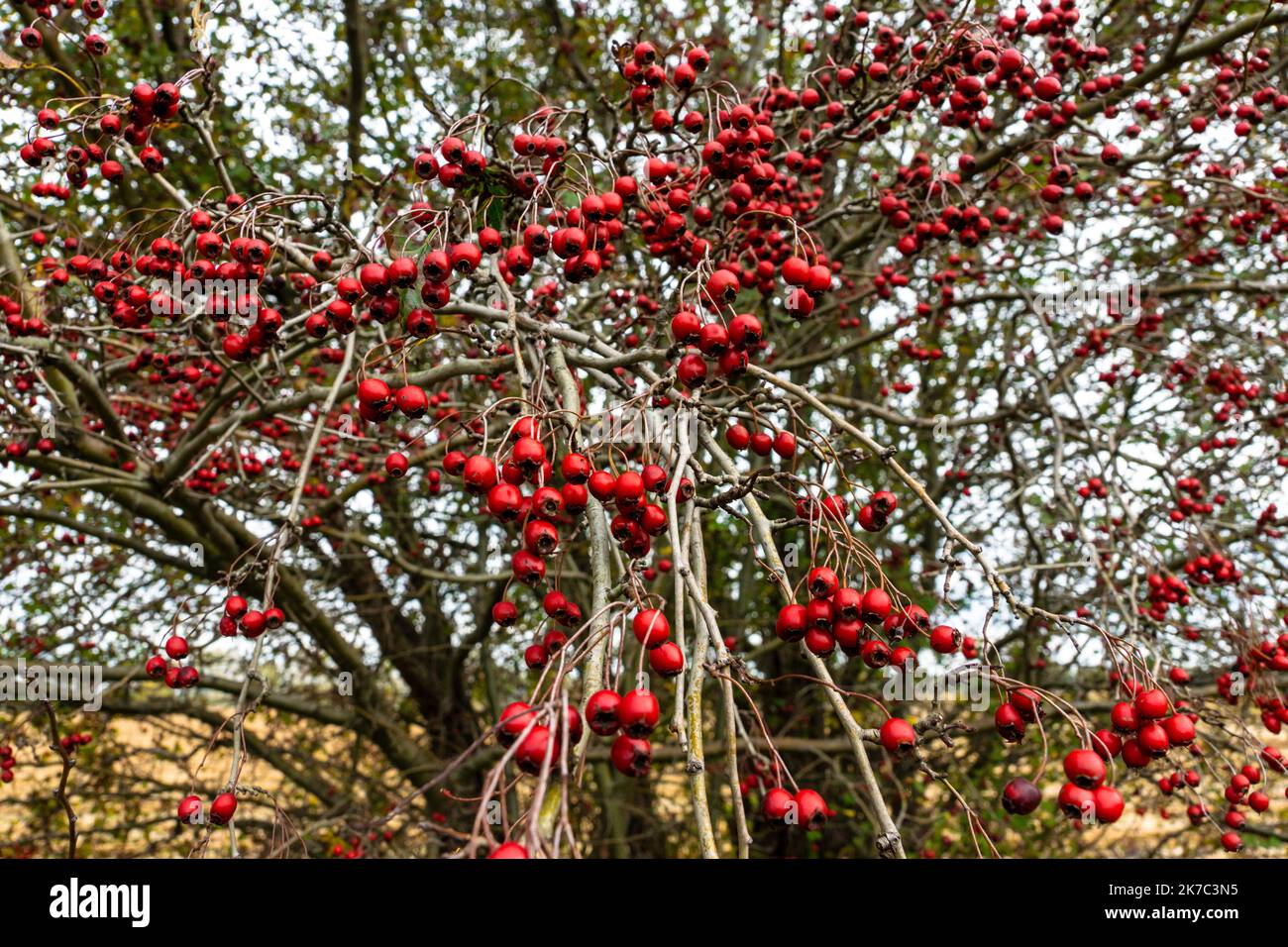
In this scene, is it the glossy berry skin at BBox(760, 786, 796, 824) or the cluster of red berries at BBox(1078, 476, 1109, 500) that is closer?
the glossy berry skin at BBox(760, 786, 796, 824)

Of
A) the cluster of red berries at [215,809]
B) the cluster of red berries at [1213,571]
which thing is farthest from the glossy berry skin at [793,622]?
the cluster of red berries at [1213,571]

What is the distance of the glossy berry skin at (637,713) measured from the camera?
1164 millimetres

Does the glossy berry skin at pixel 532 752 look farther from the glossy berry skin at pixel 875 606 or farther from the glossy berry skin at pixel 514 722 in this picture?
the glossy berry skin at pixel 875 606

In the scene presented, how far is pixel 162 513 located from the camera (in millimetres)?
4055

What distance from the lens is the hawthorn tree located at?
62.7 inches

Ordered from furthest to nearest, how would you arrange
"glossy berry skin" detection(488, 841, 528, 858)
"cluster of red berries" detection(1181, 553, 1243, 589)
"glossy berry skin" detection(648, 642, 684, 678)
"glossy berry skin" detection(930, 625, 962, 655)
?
"cluster of red berries" detection(1181, 553, 1243, 589)
"glossy berry skin" detection(930, 625, 962, 655)
"glossy berry skin" detection(648, 642, 684, 678)
"glossy berry skin" detection(488, 841, 528, 858)

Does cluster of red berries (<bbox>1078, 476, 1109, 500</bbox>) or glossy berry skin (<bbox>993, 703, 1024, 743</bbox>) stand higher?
cluster of red berries (<bbox>1078, 476, 1109, 500</bbox>)

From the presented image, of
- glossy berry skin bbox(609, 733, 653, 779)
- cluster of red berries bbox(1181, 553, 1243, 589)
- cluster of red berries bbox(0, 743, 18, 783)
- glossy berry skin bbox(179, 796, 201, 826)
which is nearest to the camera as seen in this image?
glossy berry skin bbox(609, 733, 653, 779)

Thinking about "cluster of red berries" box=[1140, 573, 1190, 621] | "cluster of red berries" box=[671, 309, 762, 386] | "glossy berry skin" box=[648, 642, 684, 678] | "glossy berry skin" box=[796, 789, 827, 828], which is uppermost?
"cluster of red berries" box=[671, 309, 762, 386]

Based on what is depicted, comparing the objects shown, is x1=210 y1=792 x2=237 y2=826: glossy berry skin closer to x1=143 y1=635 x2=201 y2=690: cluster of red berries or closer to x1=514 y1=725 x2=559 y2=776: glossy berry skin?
x1=143 y1=635 x2=201 y2=690: cluster of red berries

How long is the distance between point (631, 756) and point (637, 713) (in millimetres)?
67

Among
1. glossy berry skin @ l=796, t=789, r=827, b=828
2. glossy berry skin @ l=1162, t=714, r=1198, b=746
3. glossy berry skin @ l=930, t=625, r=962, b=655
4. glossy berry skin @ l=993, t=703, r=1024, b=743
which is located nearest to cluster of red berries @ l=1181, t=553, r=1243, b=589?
glossy berry skin @ l=1162, t=714, r=1198, b=746

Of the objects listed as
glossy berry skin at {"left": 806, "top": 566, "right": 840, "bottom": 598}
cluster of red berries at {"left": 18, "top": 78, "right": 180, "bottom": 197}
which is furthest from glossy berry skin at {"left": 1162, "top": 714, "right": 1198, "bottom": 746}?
cluster of red berries at {"left": 18, "top": 78, "right": 180, "bottom": 197}

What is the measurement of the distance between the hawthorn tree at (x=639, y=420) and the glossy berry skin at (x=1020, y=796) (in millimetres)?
16
